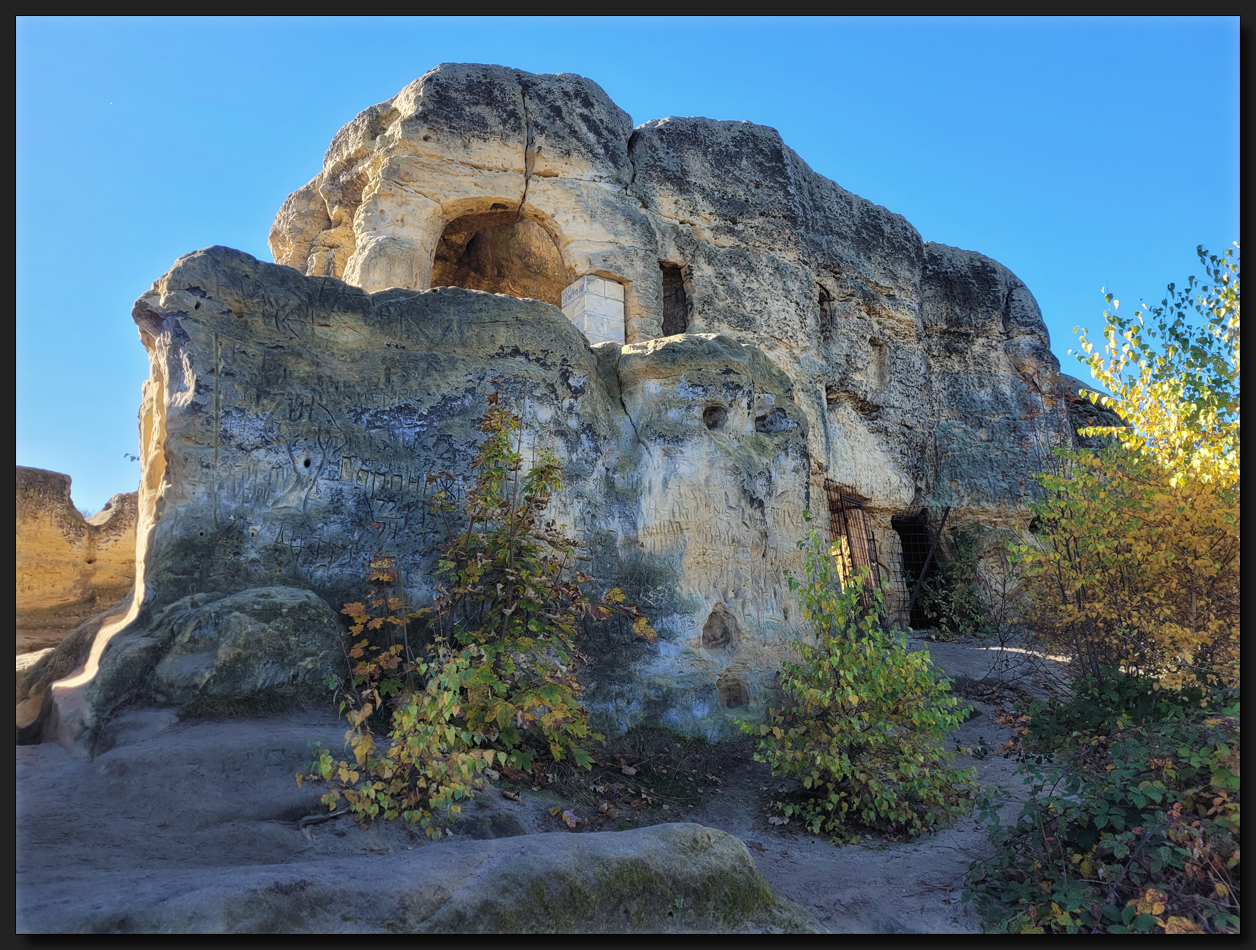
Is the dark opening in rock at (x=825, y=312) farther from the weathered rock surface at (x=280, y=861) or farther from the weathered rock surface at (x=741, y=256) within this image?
the weathered rock surface at (x=280, y=861)

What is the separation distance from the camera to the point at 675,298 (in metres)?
11.6

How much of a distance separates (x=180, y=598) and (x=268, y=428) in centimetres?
123

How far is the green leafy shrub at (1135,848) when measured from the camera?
12.6 ft

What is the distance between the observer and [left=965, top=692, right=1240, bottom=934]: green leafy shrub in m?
3.86

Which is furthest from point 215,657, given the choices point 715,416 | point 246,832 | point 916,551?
point 916,551

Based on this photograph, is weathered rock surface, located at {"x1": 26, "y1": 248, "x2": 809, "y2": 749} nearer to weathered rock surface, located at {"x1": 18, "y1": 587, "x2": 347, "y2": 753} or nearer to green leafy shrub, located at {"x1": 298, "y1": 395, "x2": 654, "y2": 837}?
weathered rock surface, located at {"x1": 18, "y1": 587, "x2": 347, "y2": 753}

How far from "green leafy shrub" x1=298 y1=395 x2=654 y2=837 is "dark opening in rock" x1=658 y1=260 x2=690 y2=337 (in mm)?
5777

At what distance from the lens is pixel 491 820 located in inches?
178

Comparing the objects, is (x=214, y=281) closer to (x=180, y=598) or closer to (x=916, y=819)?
(x=180, y=598)

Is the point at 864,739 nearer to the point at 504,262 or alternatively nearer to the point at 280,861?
the point at 280,861

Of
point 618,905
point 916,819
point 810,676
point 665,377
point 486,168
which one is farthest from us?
point 486,168

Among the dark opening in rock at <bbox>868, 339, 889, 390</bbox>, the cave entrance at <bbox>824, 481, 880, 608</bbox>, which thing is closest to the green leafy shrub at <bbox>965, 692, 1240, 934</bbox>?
the cave entrance at <bbox>824, 481, 880, 608</bbox>

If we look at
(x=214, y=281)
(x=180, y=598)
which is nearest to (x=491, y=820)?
(x=180, y=598)

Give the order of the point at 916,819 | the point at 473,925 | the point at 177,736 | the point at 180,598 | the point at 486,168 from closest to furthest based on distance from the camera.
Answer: the point at 473,925, the point at 177,736, the point at 180,598, the point at 916,819, the point at 486,168
